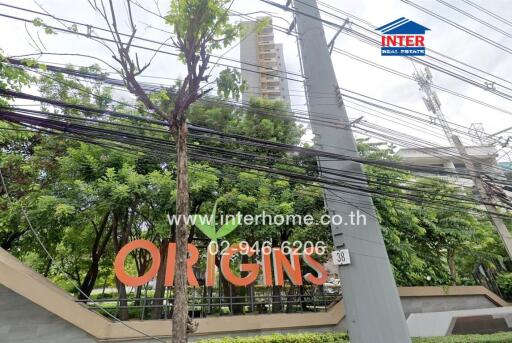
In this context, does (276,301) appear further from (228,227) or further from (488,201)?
(488,201)

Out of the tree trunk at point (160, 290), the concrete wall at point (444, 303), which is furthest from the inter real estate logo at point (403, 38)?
the concrete wall at point (444, 303)

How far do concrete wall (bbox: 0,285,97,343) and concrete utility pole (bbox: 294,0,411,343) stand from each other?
5877mm

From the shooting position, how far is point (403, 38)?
20.9ft

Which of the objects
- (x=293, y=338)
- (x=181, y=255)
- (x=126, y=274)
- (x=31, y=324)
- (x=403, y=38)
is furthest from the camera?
(x=293, y=338)

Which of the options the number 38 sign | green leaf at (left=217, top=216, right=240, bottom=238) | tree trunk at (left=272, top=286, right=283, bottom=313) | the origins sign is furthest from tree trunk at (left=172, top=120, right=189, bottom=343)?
tree trunk at (left=272, top=286, right=283, bottom=313)

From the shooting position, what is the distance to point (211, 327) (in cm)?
779

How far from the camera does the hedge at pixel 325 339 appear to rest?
7203 millimetres

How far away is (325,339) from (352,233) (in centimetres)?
497

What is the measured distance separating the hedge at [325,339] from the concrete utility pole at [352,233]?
144 inches

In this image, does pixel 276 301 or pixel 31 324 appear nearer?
pixel 31 324

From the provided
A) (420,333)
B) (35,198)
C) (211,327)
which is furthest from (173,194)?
(420,333)

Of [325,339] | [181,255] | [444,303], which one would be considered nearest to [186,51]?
[181,255]

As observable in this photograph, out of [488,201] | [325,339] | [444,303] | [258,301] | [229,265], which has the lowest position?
[325,339]

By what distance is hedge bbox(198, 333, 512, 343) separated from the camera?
7.20 m
